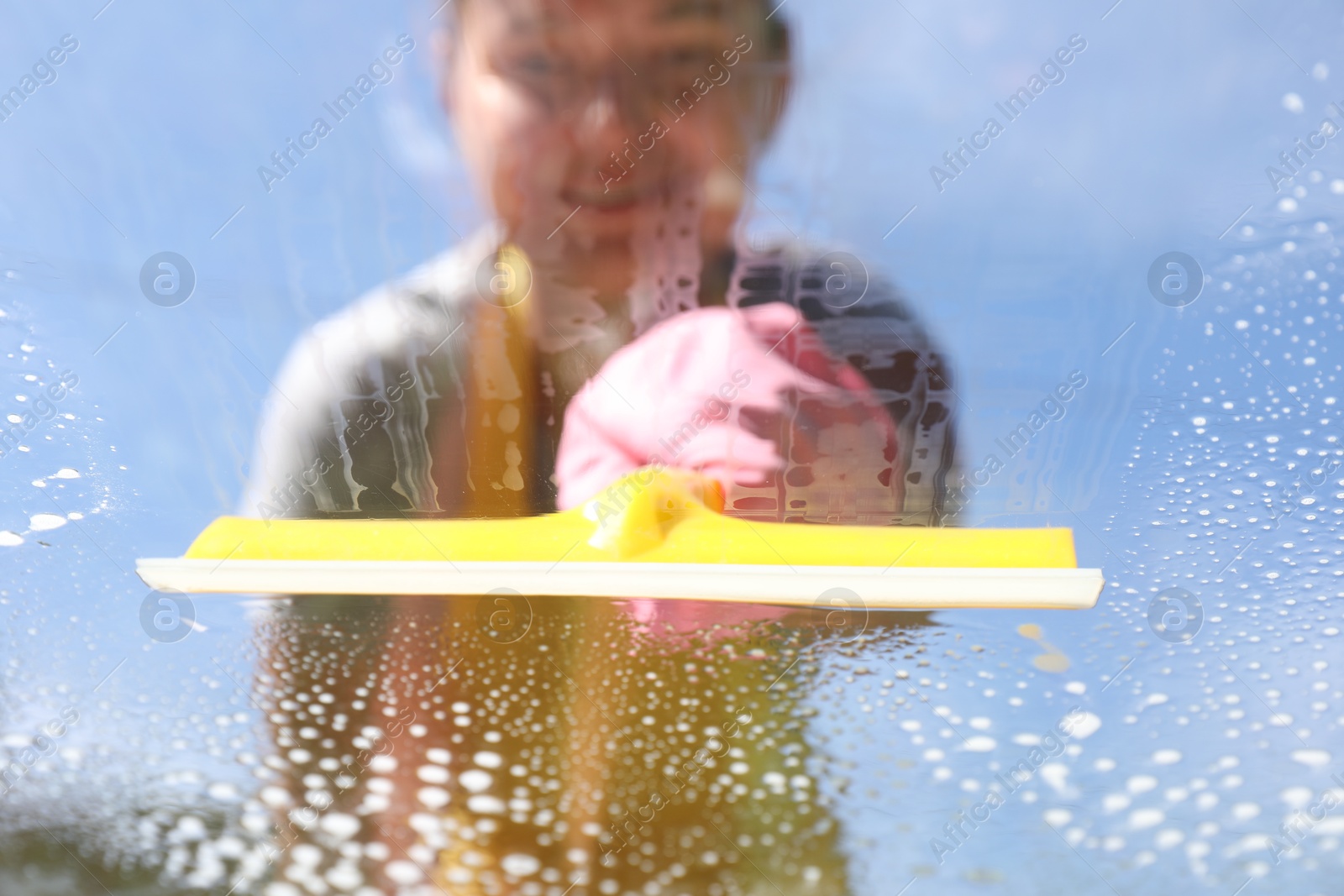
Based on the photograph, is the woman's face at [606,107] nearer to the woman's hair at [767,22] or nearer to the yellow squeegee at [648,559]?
the woman's hair at [767,22]

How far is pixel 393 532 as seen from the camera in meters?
0.31

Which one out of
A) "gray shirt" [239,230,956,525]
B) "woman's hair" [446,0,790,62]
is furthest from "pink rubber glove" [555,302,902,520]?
"woman's hair" [446,0,790,62]

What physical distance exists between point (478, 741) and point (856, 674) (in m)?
0.11

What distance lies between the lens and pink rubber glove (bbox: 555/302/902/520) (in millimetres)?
340

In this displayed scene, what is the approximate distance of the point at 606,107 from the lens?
37 centimetres

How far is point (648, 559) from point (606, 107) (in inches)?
8.2

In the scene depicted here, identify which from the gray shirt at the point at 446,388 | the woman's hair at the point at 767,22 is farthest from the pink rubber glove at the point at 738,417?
the woman's hair at the point at 767,22

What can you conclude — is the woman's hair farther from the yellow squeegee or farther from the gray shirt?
the yellow squeegee

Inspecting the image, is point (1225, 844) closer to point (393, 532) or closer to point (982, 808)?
point (982, 808)

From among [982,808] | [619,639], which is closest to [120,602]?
[619,639]

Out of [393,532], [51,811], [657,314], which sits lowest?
[51,811]

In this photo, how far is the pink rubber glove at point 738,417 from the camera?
0.34 m

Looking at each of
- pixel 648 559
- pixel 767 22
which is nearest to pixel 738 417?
pixel 648 559

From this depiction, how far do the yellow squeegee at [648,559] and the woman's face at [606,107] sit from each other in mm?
152
